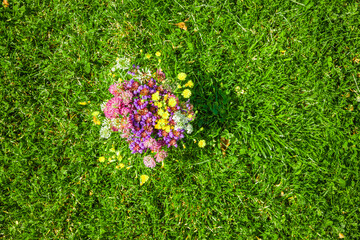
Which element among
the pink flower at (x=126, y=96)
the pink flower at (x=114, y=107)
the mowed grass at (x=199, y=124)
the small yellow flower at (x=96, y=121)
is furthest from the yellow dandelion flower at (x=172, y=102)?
the small yellow flower at (x=96, y=121)

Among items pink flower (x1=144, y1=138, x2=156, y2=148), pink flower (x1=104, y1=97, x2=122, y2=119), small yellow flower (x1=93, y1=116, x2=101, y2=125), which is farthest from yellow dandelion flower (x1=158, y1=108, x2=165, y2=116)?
small yellow flower (x1=93, y1=116, x2=101, y2=125)

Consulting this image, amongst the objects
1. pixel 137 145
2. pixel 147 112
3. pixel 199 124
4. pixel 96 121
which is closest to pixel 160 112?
pixel 147 112

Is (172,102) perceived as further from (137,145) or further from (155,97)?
(137,145)

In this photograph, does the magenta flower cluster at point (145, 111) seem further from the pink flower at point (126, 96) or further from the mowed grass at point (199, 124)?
the mowed grass at point (199, 124)

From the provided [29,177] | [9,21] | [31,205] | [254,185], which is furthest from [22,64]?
[254,185]

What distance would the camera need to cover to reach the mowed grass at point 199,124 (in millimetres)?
2920

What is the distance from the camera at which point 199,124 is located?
291 centimetres

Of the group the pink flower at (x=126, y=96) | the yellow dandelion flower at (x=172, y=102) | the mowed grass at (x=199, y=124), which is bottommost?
the mowed grass at (x=199, y=124)

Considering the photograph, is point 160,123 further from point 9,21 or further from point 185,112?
point 9,21

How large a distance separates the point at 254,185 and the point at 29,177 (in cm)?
290

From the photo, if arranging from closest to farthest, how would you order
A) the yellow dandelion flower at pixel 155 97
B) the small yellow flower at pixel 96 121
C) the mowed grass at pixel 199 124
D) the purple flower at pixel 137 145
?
the yellow dandelion flower at pixel 155 97, the purple flower at pixel 137 145, the small yellow flower at pixel 96 121, the mowed grass at pixel 199 124

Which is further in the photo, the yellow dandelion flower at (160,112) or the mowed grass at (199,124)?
the mowed grass at (199,124)

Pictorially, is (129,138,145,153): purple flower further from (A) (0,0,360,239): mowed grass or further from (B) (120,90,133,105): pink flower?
(A) (0,0,360,239): mowed grass

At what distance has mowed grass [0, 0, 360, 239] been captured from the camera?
292cm
